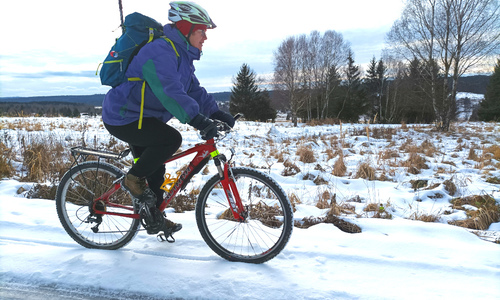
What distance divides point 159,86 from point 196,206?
3.45ft

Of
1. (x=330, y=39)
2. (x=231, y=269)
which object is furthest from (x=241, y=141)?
(x=330, y=39)

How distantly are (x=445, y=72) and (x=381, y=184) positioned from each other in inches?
585

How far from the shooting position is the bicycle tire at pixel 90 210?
2771mm

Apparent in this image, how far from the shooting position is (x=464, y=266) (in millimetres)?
2311

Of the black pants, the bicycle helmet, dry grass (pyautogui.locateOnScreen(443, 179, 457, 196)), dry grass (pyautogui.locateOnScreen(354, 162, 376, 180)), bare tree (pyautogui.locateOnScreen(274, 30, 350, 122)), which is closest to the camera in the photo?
A: the bicycle helmet

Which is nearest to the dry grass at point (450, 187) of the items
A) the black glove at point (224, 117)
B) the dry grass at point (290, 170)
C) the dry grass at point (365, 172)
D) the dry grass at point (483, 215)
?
the dry grass at point (483, 215)

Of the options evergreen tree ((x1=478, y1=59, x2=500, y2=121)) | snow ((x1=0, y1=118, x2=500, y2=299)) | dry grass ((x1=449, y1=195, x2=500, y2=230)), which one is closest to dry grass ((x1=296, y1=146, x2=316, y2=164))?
snow ((x1=0, y1=118, x2=500, y2=299))

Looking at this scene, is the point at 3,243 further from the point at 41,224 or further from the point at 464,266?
the point at 464,266

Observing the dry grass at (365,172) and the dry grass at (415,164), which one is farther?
the dry grass at (415,164)

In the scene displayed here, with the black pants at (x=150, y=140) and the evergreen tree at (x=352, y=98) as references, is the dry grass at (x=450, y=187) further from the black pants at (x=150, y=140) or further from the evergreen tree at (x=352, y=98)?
the evergreen tree at (x=352, y=98)

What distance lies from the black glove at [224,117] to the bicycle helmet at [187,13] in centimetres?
82

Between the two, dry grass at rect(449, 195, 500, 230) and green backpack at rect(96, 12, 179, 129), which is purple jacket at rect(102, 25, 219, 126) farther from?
dry grass at rect(449, 195, 500, 230)

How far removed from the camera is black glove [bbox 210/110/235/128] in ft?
8.86

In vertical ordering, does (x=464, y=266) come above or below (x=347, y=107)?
below
